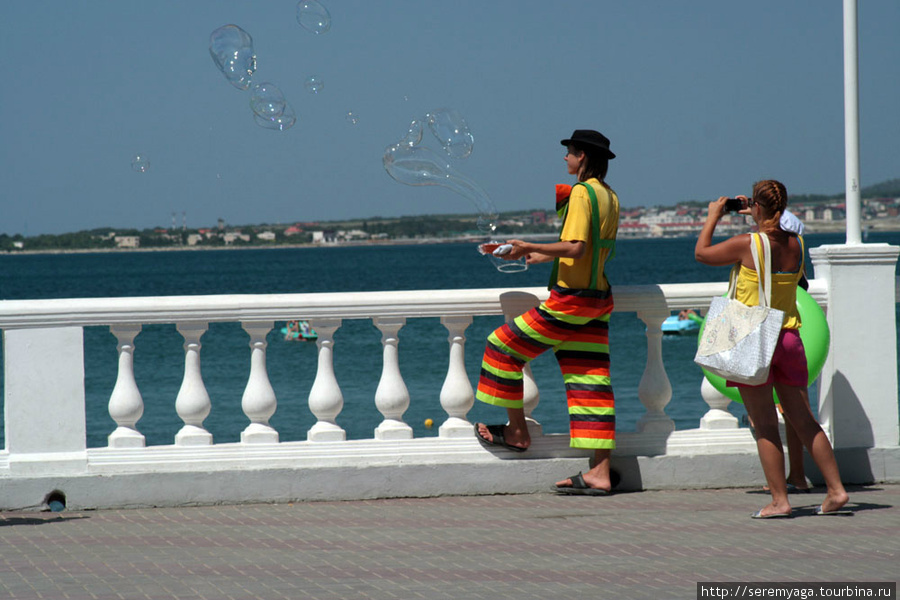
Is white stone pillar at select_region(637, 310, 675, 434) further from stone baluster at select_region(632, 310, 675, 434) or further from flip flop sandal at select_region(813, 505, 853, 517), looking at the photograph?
flip flop sandal at select_region(813, 505, 853, 517)

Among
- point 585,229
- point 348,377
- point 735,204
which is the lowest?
point 348,377

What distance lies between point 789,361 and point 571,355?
4.13ft

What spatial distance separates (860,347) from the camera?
7086mm

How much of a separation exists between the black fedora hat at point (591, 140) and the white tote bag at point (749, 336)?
1.03 metres

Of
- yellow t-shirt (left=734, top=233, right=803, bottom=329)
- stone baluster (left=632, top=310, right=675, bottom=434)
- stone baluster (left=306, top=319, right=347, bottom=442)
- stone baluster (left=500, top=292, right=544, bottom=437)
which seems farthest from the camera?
stone baluster (left=632, top=310, right=675, bottom=434)

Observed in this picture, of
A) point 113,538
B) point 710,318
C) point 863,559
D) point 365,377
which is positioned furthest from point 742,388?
point 365,377

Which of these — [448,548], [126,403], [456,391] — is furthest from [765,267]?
[126,403]

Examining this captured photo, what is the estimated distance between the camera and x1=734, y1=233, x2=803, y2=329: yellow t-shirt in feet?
20.0

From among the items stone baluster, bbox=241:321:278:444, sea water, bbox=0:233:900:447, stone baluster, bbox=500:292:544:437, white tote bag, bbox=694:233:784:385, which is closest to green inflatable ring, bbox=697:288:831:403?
white tote bag, bbox=694:233:784:385

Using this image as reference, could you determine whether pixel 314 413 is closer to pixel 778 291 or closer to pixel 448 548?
pixel 448 548

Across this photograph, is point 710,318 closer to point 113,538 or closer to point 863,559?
point 863,559

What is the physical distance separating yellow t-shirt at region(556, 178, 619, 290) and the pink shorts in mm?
1012

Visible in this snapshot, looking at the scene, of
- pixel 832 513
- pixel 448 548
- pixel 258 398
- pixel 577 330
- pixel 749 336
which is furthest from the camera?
pixel 258 398

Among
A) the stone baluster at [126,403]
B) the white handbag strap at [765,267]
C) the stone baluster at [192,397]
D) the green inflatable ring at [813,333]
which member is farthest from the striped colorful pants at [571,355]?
the stone baluster at [126,403]
